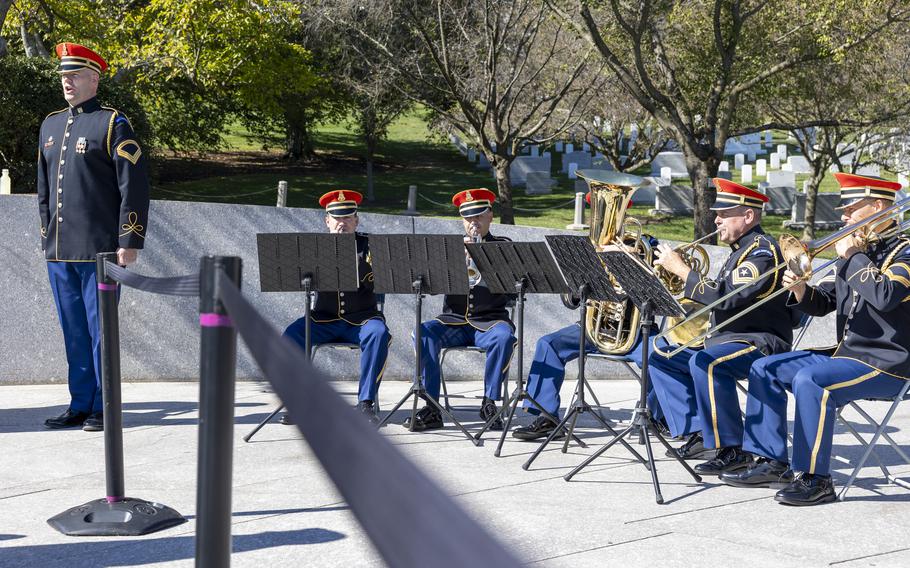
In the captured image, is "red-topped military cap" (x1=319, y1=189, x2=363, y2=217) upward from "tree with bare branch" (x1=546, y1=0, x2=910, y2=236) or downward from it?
downward

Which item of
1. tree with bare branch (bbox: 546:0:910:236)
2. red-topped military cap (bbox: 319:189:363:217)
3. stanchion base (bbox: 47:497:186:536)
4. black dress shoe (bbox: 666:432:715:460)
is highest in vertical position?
tree with bare branch (bbox: 546:0:910:236)

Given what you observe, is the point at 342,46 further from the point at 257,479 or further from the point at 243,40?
the point at 257,479

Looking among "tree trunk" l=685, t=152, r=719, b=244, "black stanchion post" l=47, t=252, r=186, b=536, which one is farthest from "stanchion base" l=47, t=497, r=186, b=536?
"tree trunk" l=685, t=152, r=719, b=244

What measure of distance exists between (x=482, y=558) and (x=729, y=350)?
504 centimetres

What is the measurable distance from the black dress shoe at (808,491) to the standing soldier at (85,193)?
147 inches

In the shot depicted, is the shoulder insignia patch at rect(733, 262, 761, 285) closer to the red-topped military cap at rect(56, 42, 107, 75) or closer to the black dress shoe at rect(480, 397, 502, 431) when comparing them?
the black dress shoe at rect(480, 397, 502, 431)

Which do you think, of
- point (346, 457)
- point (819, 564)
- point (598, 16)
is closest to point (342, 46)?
point (598, 16)

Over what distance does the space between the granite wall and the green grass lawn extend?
32.4 feet

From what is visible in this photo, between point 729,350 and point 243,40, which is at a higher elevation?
point 243,40

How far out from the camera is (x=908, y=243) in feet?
16.6

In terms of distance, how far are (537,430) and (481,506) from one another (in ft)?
6.13

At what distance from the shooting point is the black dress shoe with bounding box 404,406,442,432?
6770 mm

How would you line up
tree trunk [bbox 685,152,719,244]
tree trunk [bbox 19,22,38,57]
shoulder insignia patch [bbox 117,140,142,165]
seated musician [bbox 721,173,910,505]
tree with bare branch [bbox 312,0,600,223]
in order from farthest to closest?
tree trunk [bbox 19,22,38,57] < tree with bare branch [bbox 312,0,600,223] < tree trunk [bbox 685,152,719,244] < shoulder insignia patch [bbox 117,140,142,165] < seated musician [bbox 721,173,910,505]

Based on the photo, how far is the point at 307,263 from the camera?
6.54 meters
